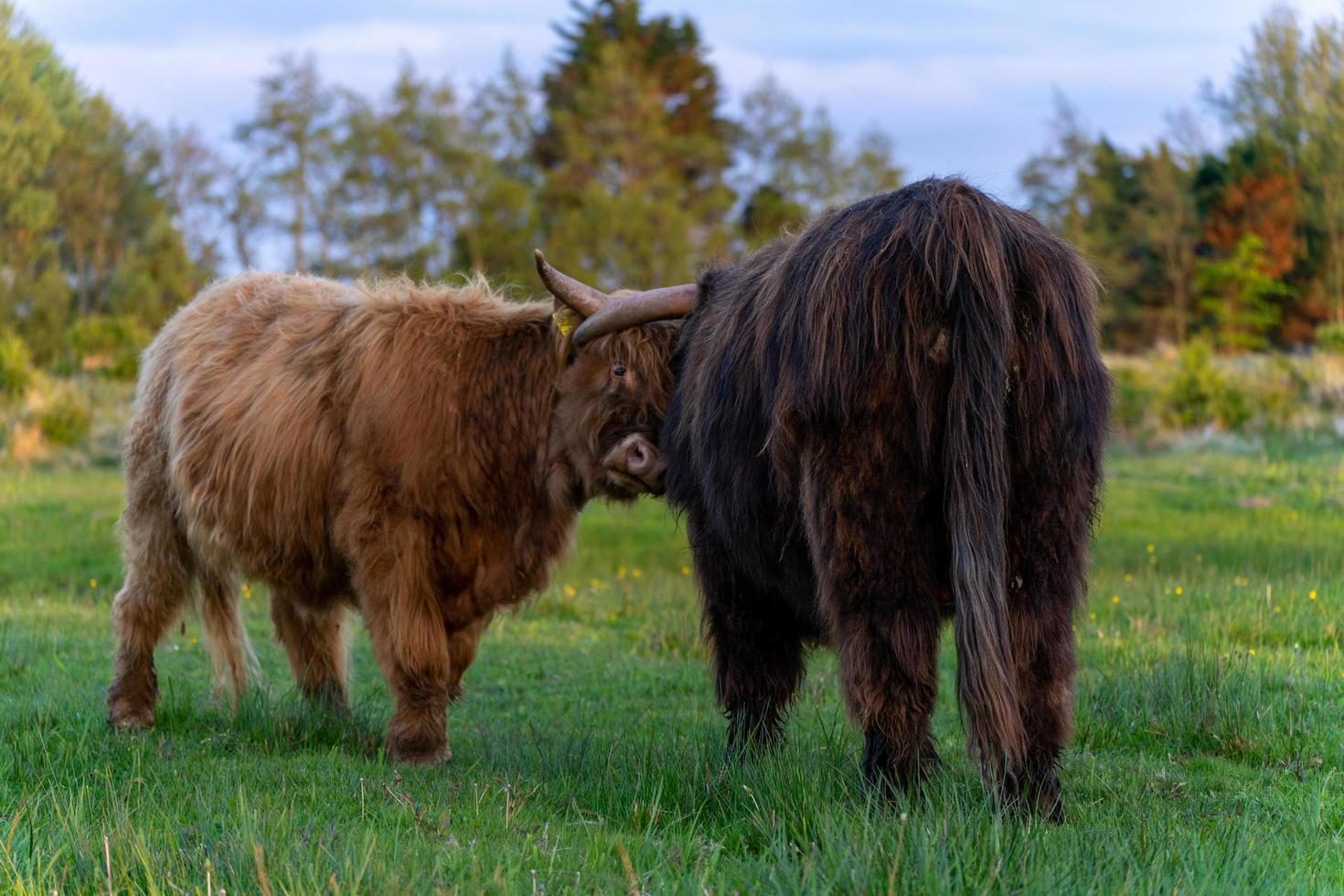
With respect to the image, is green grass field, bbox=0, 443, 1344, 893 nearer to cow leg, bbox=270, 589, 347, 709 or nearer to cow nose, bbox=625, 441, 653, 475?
cow leg, bbox=270, 589, 347, 709

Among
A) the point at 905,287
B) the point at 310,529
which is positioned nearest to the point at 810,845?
the point at 905,287

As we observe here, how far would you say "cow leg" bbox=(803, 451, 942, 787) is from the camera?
130 inches

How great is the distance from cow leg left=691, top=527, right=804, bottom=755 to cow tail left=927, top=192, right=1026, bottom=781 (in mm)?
1266

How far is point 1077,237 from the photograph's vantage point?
35.5 m

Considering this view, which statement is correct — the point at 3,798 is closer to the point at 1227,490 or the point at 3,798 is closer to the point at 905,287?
the point at 905,287

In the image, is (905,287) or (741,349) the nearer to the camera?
(905,287)

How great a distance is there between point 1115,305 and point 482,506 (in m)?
40.1

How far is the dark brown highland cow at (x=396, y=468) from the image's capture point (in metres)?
5.23

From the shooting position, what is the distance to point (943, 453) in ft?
10.8

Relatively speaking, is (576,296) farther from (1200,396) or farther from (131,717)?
(1200,396)

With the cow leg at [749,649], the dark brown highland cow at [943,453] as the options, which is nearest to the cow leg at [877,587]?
the dark brown highland cow at [943,453]

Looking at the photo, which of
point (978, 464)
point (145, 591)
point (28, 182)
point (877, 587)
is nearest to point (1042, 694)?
point (877, 587)

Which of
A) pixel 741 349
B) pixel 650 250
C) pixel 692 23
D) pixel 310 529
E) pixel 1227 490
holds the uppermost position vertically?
pixel 692 23

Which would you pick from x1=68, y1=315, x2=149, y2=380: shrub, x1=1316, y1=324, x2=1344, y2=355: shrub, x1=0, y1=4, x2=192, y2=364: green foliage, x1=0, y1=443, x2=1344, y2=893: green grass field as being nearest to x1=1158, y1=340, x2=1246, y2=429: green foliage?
x1=1316, y1=324, x2=1344, y2=355: shrub
